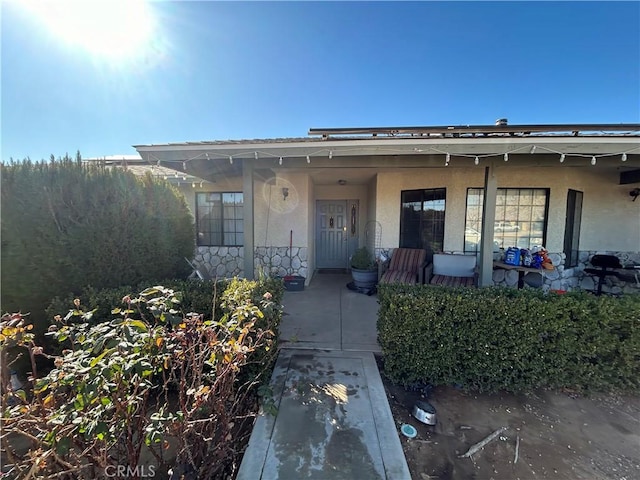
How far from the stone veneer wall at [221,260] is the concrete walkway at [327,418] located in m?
3.59

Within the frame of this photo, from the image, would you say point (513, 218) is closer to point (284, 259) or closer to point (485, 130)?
point (485, 130)

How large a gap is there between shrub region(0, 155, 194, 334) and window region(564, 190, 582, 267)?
332 inches

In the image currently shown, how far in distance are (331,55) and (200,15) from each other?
8.20 feet

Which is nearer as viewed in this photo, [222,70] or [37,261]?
[37,261]

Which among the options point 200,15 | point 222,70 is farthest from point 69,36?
point 222,70

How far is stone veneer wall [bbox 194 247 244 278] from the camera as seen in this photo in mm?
6840

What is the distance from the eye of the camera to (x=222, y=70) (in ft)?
16.8

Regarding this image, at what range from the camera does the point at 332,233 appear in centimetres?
826

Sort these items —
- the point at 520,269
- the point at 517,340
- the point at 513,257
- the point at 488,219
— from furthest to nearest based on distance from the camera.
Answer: the point at 513,257, the point at 520,269, the point at 488,219, the point at 517,340

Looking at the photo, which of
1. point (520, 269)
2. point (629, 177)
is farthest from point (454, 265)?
point (629, 177)

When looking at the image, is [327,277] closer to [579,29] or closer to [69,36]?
[69,36]

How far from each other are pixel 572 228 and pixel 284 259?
7.10m

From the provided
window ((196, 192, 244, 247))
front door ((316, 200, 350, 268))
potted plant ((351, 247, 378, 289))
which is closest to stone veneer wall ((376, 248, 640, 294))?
potted plant ((351, 247, 378, 289))

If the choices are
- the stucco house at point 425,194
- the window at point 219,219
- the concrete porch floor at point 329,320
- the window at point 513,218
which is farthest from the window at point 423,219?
the window at point 219,219
